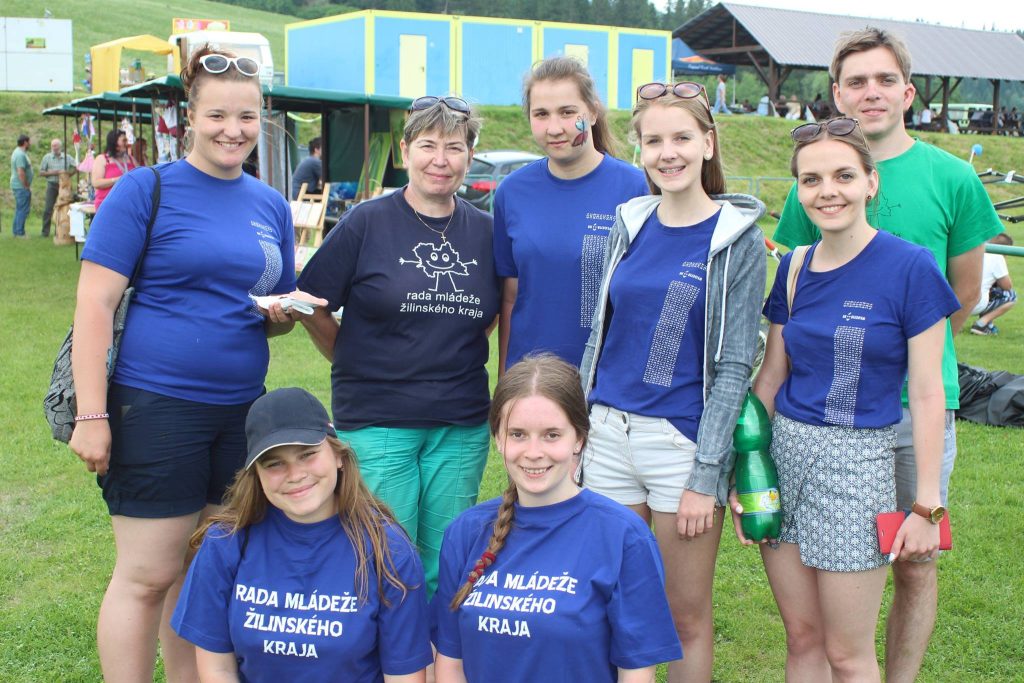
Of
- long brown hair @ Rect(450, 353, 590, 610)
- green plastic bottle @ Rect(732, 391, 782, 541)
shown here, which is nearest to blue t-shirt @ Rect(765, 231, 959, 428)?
green plastic bottle @ Rect(732, 391, 782, 541)

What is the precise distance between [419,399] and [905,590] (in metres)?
1.56

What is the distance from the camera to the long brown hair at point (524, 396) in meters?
2.44

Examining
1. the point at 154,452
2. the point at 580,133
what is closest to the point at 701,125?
the point at 580,133

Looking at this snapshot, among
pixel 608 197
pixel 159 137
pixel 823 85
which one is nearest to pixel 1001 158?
pixel 159 137

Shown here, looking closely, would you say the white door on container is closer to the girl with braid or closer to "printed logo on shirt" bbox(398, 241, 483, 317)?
"printed logo on shirt" bbox(398, 241, 483, 317)

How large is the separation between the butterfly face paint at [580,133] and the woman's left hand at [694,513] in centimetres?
112

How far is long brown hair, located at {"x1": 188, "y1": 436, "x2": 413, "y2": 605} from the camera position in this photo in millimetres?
2520

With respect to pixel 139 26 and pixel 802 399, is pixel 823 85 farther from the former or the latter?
pixel 802 399

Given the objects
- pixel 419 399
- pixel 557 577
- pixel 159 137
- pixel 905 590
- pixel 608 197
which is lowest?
pixel 905 590

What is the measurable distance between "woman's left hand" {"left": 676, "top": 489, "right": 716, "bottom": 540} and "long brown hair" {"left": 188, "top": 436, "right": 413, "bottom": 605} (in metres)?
0.76

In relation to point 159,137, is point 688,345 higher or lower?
lower

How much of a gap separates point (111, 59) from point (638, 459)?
25.2 meters

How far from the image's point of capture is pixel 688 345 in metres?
2.73

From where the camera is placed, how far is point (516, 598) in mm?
2375
